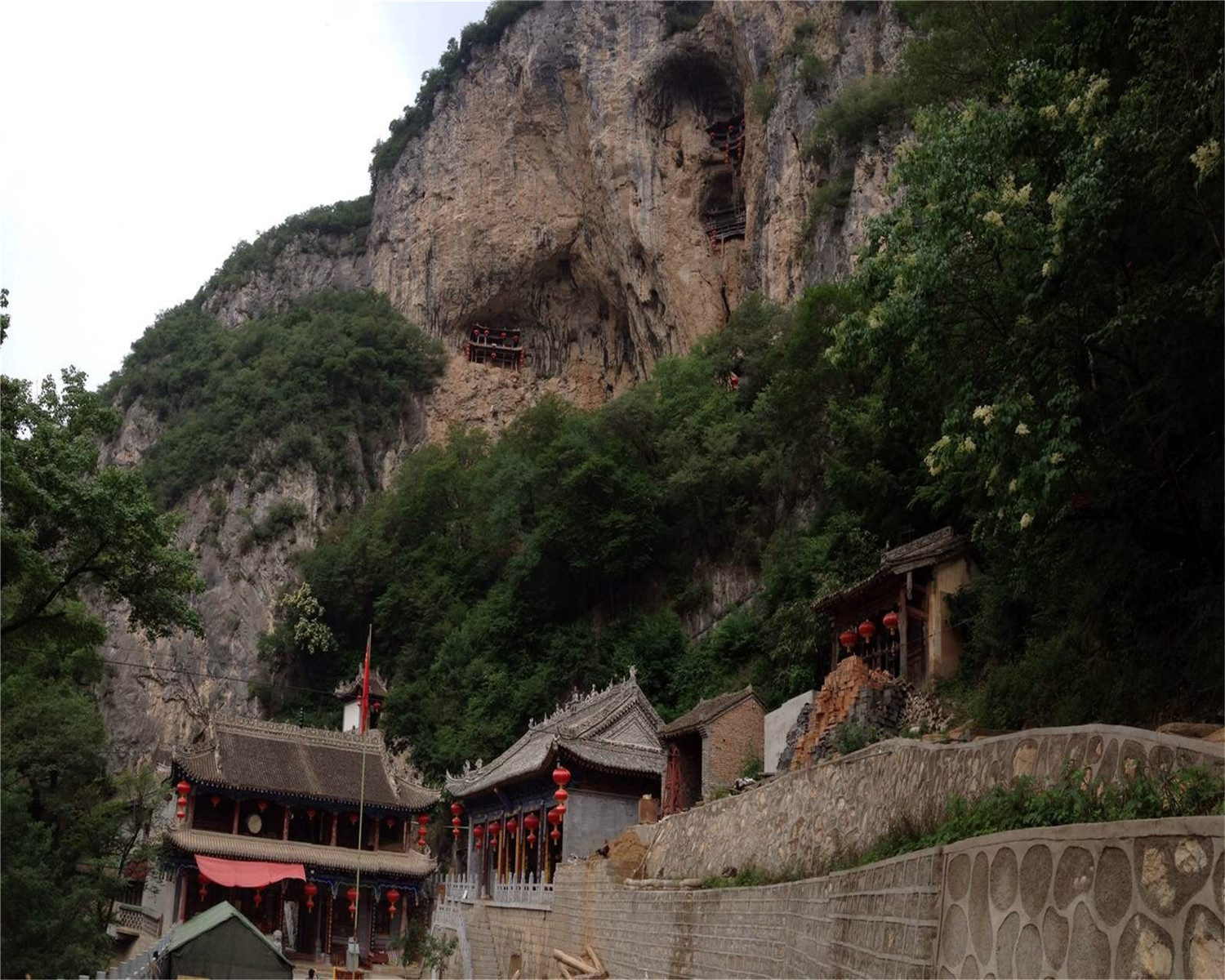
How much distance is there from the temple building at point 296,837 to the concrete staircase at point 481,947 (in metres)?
5.07

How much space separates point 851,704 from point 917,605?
2291 millimetres

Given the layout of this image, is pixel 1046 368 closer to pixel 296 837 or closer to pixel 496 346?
pixel 296 837

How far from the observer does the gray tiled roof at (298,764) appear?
29.2 metres

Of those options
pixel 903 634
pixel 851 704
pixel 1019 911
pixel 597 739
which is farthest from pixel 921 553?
pixel 1019 911

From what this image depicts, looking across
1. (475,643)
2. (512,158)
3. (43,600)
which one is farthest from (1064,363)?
(512,158)

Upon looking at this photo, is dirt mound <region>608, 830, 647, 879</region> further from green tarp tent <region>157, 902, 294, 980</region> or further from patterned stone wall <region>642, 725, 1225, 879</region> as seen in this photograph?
green tarp tent <region>157, 902, 294, 980</region>

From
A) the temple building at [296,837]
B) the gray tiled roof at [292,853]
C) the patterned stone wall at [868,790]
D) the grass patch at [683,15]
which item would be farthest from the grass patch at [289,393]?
the patterned stone wall at [868,790]

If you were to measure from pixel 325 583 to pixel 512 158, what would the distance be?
19697 millimetres

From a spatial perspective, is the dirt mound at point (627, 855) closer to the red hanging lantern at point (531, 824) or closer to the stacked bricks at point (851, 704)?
the stacked bricks at point (851, 704)

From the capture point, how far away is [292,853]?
2881 centimetres

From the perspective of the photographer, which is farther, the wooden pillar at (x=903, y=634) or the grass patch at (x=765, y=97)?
the grass patch at (x=765, y=97)

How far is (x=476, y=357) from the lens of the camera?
50938 mm

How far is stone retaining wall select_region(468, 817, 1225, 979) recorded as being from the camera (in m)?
4.77

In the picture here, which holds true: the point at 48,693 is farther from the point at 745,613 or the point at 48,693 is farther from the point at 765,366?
the point at 765,366
